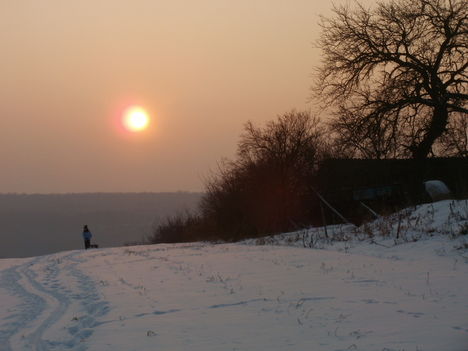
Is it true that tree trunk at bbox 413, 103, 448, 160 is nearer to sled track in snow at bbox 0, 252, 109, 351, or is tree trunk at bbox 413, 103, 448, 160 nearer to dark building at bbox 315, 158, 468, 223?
dark building at bbox 315, 158, 468, 223

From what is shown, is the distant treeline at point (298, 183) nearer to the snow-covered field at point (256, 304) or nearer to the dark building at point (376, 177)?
the dark building at point (376, 177)

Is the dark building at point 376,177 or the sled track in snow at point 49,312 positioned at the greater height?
the dark building at point 376,177

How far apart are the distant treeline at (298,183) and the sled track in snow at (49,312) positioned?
19.7m

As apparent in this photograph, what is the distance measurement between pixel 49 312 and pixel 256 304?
3.52 m

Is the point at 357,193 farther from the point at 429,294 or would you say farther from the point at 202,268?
the point at 429,294

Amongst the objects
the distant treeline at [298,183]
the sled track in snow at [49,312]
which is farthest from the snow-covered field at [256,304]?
the distant treeline at [298,183]

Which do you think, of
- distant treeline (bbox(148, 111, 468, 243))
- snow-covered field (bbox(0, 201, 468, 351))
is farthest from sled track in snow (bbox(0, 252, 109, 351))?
distant treeline (bbox(148, 111, 468, 243))

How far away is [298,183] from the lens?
4122 cm

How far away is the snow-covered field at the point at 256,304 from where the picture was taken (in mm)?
7547

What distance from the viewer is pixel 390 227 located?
21609 millimetres

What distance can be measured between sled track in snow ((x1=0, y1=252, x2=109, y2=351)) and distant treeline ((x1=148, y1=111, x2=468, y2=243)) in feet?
64.7

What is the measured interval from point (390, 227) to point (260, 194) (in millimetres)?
19385

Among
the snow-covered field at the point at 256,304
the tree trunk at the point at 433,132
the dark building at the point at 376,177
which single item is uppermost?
the tree trunk at the point at 433,132

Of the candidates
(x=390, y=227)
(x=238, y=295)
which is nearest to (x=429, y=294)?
(x=238, y=295)
